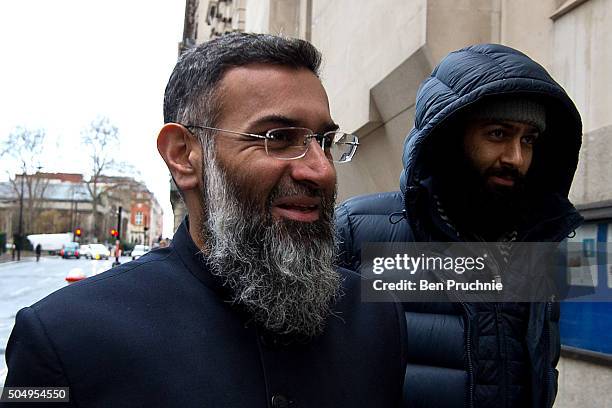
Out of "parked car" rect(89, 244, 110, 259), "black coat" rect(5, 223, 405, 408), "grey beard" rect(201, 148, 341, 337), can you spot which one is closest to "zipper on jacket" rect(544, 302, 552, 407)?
"black coat" rect(5, 223, 405, 408)

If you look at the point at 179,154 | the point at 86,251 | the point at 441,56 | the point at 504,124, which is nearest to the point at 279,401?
the point at 179,154

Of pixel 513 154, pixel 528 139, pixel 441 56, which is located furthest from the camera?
pixel 441 56

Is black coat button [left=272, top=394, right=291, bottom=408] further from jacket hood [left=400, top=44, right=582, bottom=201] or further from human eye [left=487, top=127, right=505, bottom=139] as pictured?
human eye [left=487, top=127, right=505, bottom=139]

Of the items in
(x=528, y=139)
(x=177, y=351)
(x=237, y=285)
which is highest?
(x=528, y=139)

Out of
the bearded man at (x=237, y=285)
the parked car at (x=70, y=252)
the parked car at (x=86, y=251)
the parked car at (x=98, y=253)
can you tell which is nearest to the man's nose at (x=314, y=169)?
the bearded man at (x=237, y=285)

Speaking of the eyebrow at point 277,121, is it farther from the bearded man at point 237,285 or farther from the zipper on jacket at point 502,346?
the zipper on jacket at point 502,346

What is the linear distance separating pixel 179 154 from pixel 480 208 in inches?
39.5

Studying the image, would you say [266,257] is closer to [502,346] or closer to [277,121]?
[277,121]

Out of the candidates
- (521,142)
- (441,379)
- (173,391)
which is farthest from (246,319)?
(521,142)

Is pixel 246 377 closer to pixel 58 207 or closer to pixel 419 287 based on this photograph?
pixel 419 287

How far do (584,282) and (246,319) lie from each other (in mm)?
2433

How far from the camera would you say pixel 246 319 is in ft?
4.63

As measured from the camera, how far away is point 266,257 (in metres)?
1.43

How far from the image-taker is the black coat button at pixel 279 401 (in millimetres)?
1291
